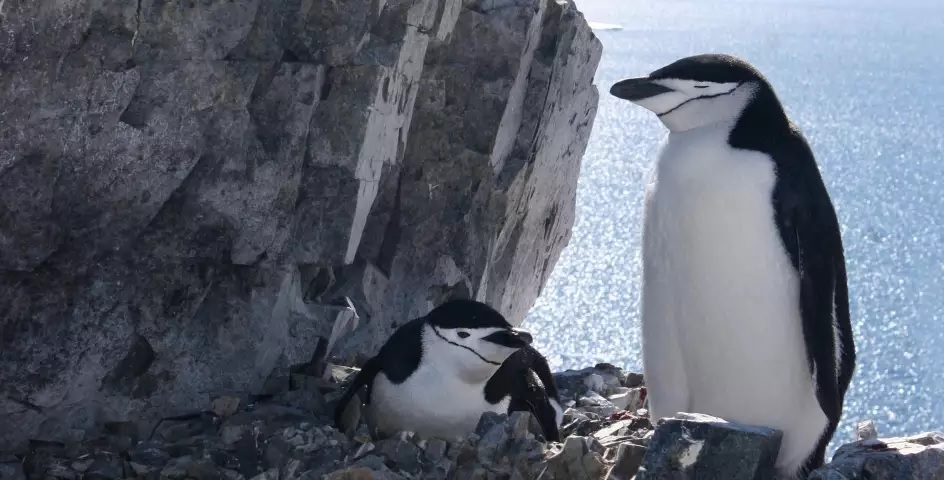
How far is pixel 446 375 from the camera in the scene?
3383 mm

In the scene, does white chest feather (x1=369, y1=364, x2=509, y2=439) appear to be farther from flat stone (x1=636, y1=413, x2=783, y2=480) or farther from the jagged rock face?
flat stone (x1=636, y1=413, x2=783, y2=480)

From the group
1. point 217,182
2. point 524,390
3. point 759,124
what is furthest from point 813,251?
point 217,182

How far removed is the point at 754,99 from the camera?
10.7ft

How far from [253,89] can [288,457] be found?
1.13 m

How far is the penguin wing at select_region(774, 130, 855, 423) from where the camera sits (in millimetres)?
3170

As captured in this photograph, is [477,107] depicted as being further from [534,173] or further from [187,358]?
[187,358]

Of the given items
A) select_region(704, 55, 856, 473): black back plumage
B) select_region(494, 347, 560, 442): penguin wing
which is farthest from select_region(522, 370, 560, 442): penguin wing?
select_region(704, 55, 856, 473): black back plumage

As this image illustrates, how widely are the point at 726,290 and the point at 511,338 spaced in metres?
0.60

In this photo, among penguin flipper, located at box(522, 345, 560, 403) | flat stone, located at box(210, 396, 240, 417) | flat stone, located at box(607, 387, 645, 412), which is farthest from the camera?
flat stone, located at box(607, 387, 645, 412)

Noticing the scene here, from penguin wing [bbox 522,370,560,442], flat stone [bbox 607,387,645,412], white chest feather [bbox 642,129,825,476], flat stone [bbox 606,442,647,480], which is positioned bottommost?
flat stone [bbox 607,387,645,412]

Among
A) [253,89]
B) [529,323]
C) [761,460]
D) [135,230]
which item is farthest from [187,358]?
[529,323]

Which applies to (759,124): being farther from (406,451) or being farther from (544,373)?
(406,451)

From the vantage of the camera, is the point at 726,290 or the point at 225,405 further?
the point at 225,405

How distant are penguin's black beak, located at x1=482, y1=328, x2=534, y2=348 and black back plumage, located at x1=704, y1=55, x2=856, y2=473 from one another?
75cm
